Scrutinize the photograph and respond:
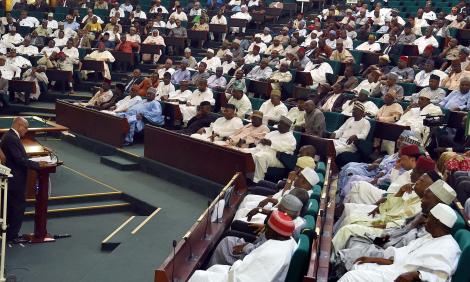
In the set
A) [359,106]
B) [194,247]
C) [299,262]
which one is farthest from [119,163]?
[299,262]

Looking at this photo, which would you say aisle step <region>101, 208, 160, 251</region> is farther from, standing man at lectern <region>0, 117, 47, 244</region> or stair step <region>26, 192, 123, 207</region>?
standing man at lectern <region>0, 117, 47, 244</region>

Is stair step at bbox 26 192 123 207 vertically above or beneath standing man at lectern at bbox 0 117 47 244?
beneath

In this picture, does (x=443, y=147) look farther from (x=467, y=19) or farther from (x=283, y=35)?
(x=283, y=35)

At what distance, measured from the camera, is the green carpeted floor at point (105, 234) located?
6.46 metres

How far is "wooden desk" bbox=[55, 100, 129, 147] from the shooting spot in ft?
36.4

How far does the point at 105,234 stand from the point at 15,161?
54.0 inches

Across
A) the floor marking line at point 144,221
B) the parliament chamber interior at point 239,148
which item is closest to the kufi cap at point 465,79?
the parliament chamber interior at point 239,148

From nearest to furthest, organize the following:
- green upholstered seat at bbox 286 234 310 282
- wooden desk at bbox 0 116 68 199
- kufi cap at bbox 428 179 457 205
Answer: green upholstered seat at bbox 286 234 310 282, kufi cap at bbox 428 179 457 205, wooden desk at bbox 0 116 68 199

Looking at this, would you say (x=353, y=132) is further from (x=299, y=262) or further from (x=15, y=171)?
(x=299, y=262)

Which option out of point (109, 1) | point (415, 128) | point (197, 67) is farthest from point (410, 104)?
point (109, 1)

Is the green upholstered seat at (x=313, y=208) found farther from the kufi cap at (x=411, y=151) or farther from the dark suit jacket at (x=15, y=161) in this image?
the dark suit jacket at (x=15, y=161)

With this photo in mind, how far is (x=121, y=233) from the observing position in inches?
293

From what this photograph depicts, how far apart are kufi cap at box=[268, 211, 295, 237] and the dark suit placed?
314cm

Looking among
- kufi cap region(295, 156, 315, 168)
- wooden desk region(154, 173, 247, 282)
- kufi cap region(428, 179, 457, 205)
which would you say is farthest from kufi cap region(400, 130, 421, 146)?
kufi cap region(428, 179, 457, 205)
